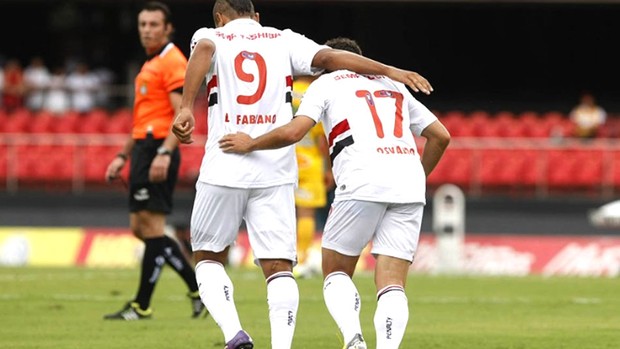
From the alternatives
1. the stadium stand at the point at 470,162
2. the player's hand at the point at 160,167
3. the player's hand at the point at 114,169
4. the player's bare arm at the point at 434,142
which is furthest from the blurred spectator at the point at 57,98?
the player's bare arm at the point at 434,142

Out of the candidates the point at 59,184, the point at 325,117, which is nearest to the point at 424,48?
the point at 59,184

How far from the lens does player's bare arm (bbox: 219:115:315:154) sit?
26.6 ft

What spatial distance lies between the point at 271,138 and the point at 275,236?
617 mm

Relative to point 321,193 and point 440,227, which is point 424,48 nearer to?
point 440,227

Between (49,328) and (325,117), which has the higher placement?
(325,117)

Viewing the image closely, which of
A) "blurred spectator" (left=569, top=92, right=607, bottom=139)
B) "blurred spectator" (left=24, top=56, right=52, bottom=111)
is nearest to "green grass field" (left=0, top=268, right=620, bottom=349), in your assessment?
"blurred spectator" (left=569, top=92, right=607, bottom=139)

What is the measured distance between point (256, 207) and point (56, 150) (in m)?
17.5

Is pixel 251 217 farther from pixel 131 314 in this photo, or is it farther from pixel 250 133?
pixel 131 314

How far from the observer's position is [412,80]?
8.28m

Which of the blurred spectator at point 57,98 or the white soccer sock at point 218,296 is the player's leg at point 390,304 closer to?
the white soccer sock at point 218,296

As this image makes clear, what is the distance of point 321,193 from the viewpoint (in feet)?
52.7

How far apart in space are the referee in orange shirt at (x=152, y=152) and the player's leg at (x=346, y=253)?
9.95 ft

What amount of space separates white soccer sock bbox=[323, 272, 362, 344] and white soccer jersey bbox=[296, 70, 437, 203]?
516 millimetres

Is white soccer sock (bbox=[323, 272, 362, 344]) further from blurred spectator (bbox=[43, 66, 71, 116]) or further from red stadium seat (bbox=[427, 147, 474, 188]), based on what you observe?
blurred spectator (bbox=[43, 66, 71, 116])
